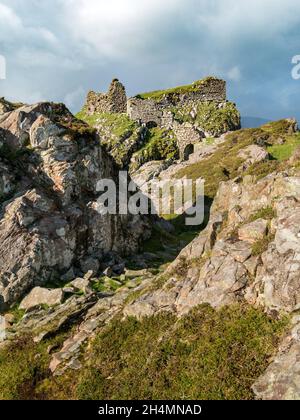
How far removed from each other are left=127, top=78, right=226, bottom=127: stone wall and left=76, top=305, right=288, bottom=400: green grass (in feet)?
253

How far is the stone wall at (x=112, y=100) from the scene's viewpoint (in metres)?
95.6

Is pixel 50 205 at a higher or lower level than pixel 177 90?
lower

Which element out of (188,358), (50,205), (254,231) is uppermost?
(50,205)

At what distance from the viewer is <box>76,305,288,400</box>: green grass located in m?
14.7

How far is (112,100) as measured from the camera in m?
95.9

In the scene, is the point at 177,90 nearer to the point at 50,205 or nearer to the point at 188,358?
the point at 50,205

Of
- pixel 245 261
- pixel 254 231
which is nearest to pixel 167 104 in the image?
pixel 254 231

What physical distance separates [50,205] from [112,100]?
6915 cm

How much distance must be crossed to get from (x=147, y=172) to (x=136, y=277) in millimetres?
52931

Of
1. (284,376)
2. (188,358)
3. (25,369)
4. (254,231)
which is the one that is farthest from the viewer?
(254,231)

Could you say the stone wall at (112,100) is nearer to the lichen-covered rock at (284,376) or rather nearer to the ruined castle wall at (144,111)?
the ruined castle wall at (144,111)

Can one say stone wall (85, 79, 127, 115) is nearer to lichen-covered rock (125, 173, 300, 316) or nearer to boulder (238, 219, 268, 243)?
lichen-covered rock (125, 173, 300, 316)

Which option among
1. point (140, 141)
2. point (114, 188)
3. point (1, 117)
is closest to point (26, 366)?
point (114, 188)

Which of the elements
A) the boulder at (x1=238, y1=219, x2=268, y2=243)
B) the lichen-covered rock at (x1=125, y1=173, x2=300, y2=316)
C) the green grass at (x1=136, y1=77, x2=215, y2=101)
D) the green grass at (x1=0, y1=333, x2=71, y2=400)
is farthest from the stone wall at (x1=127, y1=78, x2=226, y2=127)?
the green grass at (x1=0, y1=333, x2=71, y2=400)
